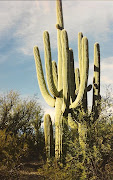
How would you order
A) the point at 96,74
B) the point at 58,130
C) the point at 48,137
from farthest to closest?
the point at 96,74, the point at 48,137, the point at 58,130

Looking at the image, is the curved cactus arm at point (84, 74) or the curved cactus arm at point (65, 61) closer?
the curved cactus arm at point (65, 61)

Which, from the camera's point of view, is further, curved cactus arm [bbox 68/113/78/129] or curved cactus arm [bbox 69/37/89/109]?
curved cactus arm [bbox 68/113/78/129]

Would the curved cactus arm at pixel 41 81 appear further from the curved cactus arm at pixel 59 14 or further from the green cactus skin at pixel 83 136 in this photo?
the green cactus skin at pixel 83 136

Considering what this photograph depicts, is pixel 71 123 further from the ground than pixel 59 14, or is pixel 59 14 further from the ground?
pixel 59 14

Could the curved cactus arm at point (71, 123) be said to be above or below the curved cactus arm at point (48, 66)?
below

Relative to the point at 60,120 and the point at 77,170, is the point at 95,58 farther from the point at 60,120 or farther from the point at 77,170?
the point at 77,170

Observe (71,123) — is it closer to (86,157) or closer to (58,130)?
(58,130)

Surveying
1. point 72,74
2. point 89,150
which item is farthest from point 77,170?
point 72,74

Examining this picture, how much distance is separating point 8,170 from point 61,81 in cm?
397

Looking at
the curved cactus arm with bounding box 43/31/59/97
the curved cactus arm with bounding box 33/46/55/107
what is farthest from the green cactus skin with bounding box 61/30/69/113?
the curved cactus arm with bounding box 33/46/55/107

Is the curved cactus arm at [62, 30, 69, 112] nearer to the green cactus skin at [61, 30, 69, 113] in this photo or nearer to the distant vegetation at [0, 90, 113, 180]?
the green cactus skin at [61, 30, 69, 113]

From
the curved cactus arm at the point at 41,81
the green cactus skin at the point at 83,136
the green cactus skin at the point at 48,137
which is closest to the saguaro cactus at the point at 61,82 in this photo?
the curved cactus arm at the point at 41,81

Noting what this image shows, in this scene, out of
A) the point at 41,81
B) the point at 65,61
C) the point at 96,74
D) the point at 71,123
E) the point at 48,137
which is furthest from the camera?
the point at 96,74

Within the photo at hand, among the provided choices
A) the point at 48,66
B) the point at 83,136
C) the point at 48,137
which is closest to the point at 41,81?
the point at 48,66
